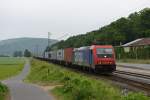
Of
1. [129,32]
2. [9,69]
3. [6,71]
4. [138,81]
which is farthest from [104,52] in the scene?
[129,32]

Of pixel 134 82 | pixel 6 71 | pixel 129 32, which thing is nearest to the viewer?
pixel 134 82

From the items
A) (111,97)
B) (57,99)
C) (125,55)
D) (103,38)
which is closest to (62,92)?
(57,99)

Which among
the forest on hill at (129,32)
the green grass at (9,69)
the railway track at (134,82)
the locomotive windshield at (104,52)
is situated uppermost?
the forest on hill at (129,32)

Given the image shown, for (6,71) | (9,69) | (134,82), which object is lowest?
(134,82)

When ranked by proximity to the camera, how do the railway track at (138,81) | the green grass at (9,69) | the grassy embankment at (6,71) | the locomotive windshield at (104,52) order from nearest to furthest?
the grassy embankment at (6,71)
the railway track at (138,81)
the locomotive windshield at (104,52)
the green grass at (9,69)

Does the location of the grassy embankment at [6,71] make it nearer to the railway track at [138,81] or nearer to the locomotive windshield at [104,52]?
the railway track at [138,81]

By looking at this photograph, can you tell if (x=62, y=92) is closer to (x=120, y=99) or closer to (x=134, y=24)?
(x=120, y=99)

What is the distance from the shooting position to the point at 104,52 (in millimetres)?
39312

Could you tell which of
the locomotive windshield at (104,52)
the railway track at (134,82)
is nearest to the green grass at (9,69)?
the locomotive windshield at (104,52)

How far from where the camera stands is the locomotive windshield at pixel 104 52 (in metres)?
38.9

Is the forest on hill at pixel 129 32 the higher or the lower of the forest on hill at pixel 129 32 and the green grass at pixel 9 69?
the higher

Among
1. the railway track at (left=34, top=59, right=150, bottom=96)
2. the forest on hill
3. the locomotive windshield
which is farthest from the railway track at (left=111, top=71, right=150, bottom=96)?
the forest on hill

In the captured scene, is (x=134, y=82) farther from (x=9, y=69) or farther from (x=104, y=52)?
(x=9, y=69)

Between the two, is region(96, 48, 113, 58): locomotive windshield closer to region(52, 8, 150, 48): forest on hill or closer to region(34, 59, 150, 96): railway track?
region(34, 59, 150, 96): railway track
